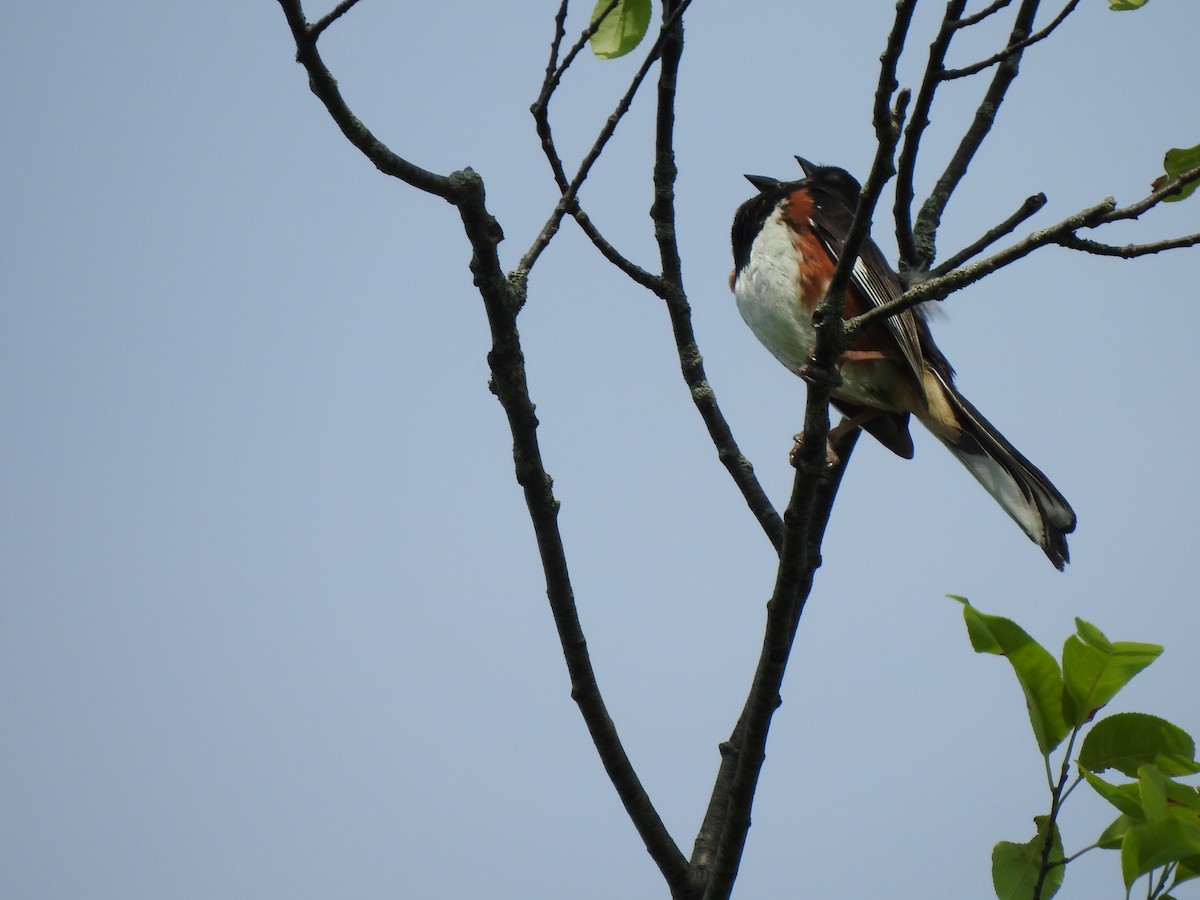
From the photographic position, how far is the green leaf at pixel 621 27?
2.59m

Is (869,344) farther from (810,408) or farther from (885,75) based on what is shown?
(885,75)

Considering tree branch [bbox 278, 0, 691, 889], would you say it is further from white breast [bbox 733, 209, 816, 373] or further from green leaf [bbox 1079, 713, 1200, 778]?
white breast [bbox 733, 209, 816, 373]

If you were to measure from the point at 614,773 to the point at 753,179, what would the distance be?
331cm

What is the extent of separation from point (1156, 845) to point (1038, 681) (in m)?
0.31

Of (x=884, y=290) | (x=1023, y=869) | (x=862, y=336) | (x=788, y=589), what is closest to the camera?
(x=1023, y=869)

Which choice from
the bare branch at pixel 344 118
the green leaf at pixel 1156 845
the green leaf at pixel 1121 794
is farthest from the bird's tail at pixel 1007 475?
the bare branch at pixel 344 118

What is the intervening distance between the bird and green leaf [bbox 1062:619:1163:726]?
1.76m

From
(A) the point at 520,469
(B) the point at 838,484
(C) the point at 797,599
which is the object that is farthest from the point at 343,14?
(B) the point at 838,484

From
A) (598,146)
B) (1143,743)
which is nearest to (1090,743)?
(1143,743)

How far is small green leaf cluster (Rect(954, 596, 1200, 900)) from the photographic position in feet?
6.15

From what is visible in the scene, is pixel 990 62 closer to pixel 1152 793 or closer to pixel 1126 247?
pixel 1126 247

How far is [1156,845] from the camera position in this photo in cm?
178

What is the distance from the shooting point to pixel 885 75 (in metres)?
1.99

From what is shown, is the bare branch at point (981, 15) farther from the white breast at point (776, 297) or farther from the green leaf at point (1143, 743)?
the white breast at point (776, 297)
